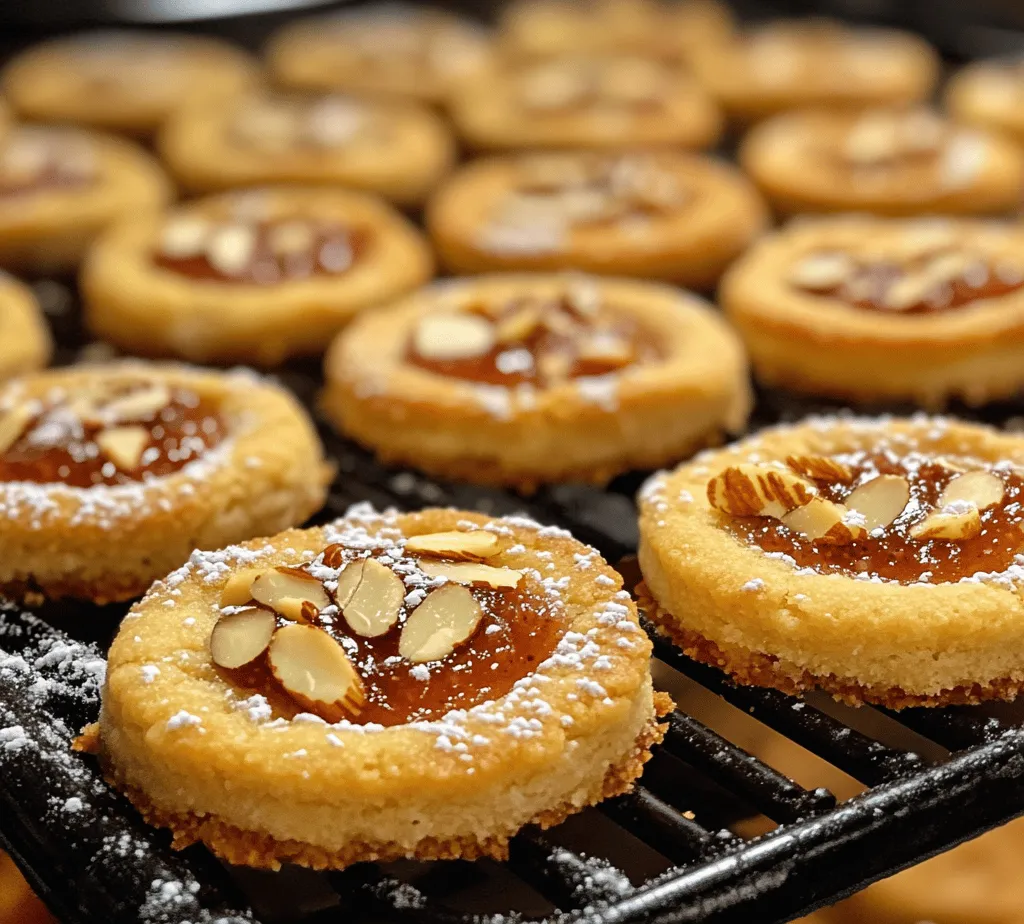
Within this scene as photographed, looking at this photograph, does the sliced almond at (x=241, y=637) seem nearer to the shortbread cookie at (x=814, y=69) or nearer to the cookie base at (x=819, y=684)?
the cookie base at (x=819, y=684)

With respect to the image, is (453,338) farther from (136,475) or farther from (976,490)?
(976,490)

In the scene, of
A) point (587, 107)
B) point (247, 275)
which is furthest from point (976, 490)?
point (587, 107)

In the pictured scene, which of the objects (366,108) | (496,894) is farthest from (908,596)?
(366,108)

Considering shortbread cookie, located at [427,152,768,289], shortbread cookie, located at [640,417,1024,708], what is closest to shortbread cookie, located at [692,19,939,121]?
shortbread cookie, located at [427,152,768,289]

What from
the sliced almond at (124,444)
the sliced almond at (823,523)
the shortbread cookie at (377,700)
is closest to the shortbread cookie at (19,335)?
the sliced almond at (124,444)

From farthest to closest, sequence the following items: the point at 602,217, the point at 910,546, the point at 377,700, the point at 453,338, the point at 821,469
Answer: the point at 602,217, the point at 453,338, the point at 821,469, the point at 910,546, the point at 377,700

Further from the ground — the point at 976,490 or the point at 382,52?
the point at 976,490

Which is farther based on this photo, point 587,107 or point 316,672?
point 587,107
